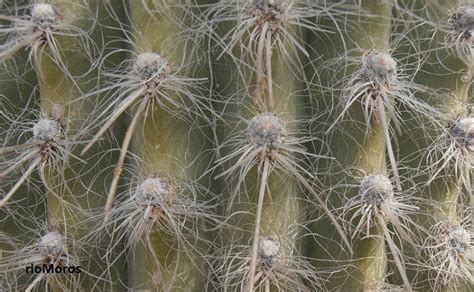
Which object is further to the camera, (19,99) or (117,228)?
(19,99)

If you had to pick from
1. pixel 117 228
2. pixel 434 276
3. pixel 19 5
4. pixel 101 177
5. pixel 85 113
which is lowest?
pixel 434 276

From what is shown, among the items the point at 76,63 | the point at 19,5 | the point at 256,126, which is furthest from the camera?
the point at 19,5

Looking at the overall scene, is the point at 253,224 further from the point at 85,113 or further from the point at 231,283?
the point at 85,113

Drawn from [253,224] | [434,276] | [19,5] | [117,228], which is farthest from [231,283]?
[19,5]

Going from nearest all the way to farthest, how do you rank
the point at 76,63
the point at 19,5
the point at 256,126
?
the point at 256,126, the point at 76,63, the point at 19,5

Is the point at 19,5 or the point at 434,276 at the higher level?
the point at 19,5

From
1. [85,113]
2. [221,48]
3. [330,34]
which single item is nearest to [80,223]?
[85,113]

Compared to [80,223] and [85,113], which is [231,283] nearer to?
[80,223]
